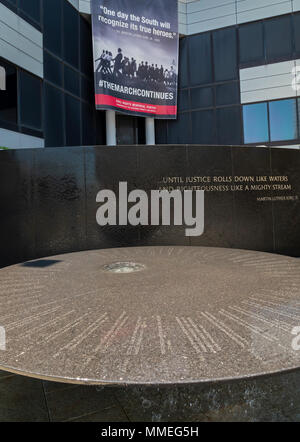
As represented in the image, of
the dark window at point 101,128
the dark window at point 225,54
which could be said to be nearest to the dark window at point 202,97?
the dark window at point 225,54

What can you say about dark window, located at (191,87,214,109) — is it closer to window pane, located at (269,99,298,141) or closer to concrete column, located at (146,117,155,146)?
concrete column, located at (146,117,155,146)

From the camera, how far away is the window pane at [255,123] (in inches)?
639

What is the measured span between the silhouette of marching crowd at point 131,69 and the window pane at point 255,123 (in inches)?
168

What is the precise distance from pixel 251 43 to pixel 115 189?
14.4 meters

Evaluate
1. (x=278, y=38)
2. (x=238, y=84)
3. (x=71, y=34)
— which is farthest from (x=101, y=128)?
(x=278, y=38)

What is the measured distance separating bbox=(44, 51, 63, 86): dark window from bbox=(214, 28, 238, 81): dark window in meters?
8.22

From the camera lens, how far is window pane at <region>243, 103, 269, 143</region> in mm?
16234

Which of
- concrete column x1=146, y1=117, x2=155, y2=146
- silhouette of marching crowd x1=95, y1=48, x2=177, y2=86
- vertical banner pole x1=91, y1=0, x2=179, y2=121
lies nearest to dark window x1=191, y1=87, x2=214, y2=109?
vertical banner pole x1=91, y1=0, x2=179, y2=121

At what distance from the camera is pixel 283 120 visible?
1588 centimetres

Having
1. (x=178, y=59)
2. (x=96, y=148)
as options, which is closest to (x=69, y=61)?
(x=178, y=59)

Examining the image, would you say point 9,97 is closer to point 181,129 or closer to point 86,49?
point 86,49

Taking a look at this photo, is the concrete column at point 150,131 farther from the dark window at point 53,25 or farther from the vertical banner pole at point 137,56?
the dark window at point 53,25
